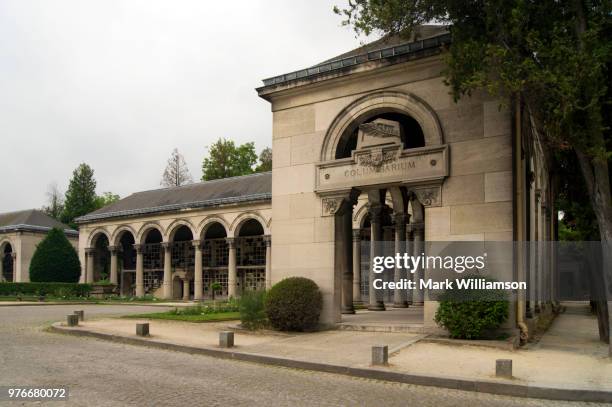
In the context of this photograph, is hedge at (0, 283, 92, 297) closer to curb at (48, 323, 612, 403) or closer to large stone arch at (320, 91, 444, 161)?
large stone arch at (320, 91, 444, 161)

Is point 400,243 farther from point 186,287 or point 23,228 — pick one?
point 23,228

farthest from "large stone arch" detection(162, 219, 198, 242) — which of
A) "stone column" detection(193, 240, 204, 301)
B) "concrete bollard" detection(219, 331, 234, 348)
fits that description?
"concrete bollard" detection(219, 331, 234, 348)

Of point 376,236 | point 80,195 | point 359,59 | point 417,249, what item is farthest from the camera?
point 80,195

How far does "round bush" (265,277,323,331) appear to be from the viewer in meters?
14.1

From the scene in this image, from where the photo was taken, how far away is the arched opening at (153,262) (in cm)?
4878

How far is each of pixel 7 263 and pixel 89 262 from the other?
42.4 feet

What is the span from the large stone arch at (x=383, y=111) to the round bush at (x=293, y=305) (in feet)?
11.5

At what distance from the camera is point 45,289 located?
39.7 meters

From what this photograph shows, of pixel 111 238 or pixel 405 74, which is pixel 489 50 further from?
pixel 111 238

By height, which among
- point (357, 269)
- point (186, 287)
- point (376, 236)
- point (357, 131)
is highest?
point (357, 131)

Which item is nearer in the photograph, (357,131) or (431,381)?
(431,381)

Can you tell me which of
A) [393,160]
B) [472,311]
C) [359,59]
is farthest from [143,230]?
[472,311]

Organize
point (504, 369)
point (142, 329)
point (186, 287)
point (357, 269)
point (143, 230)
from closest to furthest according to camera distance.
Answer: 1. point (504, 369)
2. point (142, 329)
3. point (357, 269)
4. point (186, 287)
5. point (143, 230)

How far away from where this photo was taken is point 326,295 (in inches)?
590
